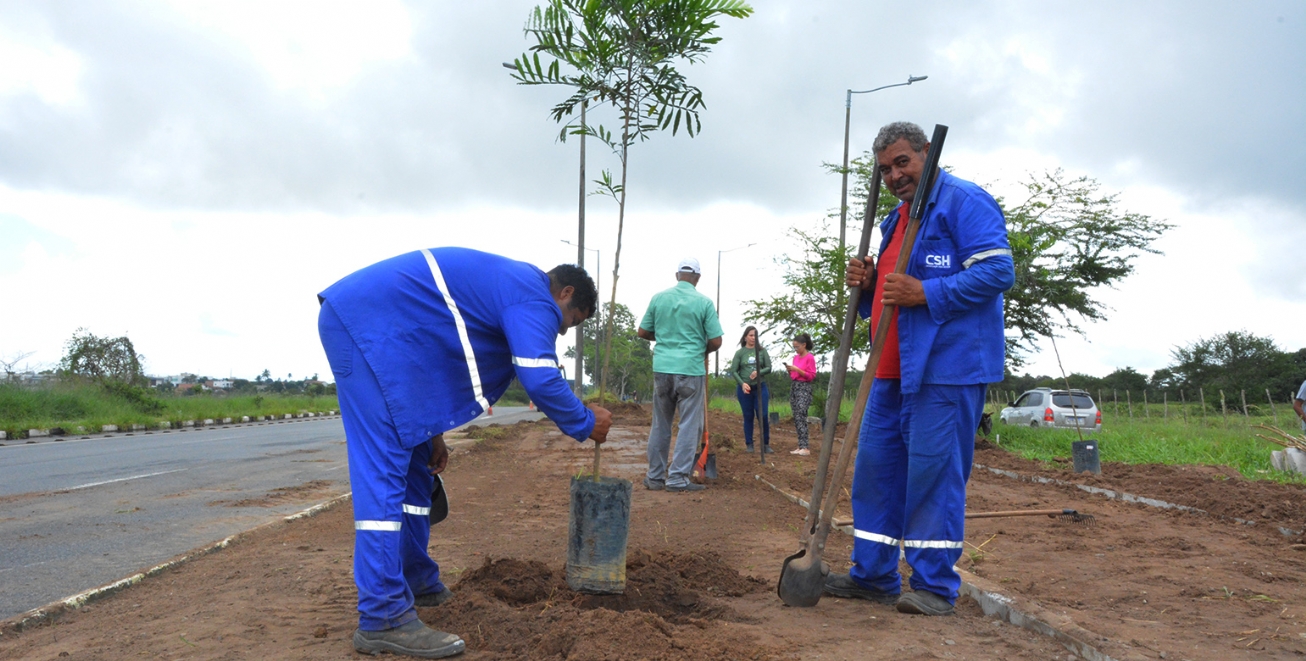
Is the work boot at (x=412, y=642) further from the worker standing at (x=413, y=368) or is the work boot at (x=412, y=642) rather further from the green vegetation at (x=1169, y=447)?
the green vegetation at (x=1169, y=447)

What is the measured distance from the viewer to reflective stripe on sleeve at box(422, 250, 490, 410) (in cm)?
328

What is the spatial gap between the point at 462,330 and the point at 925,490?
1959mm

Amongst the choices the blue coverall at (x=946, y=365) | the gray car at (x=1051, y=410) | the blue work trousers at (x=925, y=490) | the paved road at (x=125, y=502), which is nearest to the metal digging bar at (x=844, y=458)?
the blue coverall at (x=946, y=365)

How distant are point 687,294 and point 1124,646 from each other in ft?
16.6

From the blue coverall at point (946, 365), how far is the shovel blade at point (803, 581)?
32 centimetres

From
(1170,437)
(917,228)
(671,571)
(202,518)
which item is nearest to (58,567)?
(202,518)

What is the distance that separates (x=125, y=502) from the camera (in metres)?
7.33

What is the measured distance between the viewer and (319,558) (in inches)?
187

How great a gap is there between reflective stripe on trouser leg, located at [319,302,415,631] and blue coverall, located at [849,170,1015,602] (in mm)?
1993

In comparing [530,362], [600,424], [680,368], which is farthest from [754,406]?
[530,362]

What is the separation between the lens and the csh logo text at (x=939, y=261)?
12.2ft

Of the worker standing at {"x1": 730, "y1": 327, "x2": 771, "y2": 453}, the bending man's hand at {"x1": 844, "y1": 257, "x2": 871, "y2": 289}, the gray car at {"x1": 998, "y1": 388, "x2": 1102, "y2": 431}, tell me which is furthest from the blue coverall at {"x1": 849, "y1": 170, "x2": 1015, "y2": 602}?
the gray car at {"x1": 998, "y1": 388, "x2": 1102, "y2": 431}

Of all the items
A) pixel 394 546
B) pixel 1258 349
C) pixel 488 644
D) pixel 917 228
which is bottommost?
pixel 488 644

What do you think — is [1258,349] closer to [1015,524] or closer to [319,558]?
[1015,524]
